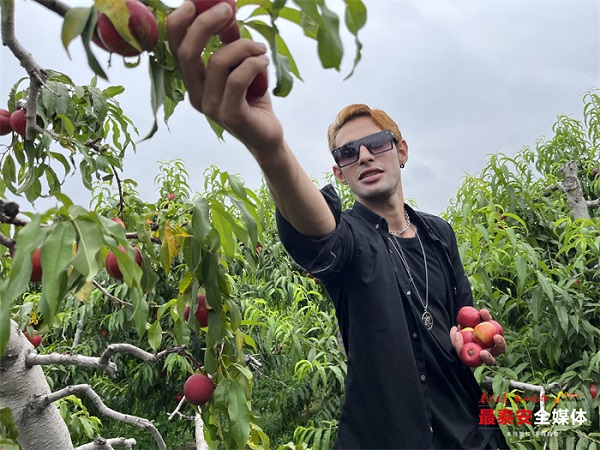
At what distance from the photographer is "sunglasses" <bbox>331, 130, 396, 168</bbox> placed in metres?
1.59

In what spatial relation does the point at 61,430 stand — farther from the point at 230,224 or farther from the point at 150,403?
the point at 150,403

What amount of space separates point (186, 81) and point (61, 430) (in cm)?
124

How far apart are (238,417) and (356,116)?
2.80ft

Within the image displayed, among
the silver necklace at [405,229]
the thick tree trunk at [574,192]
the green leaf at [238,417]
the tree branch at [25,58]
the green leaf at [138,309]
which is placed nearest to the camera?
the green leaf at [138,309]

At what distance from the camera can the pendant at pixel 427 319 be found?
1.53 meters

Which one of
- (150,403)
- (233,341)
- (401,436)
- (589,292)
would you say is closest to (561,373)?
(589,292)

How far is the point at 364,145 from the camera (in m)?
1.60

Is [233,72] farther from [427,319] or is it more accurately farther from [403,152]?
[403,152]

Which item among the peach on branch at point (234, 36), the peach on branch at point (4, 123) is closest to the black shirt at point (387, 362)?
Answer: the peach on branch at point (234, 36)

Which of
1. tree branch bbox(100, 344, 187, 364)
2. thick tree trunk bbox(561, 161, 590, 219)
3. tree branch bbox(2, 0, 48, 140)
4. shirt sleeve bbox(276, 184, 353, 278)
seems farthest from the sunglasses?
thick tree trunk bbox(561, 161, 590, 219)

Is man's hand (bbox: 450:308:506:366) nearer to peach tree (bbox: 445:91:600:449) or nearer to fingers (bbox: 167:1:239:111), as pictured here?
peach tree (bbox: 445:91:600:449)

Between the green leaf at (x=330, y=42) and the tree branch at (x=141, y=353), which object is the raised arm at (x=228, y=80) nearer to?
the green leaf at (x=330, y=42)

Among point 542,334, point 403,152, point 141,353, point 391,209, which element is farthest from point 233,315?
point 542,334

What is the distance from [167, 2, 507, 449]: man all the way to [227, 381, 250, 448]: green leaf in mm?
251
